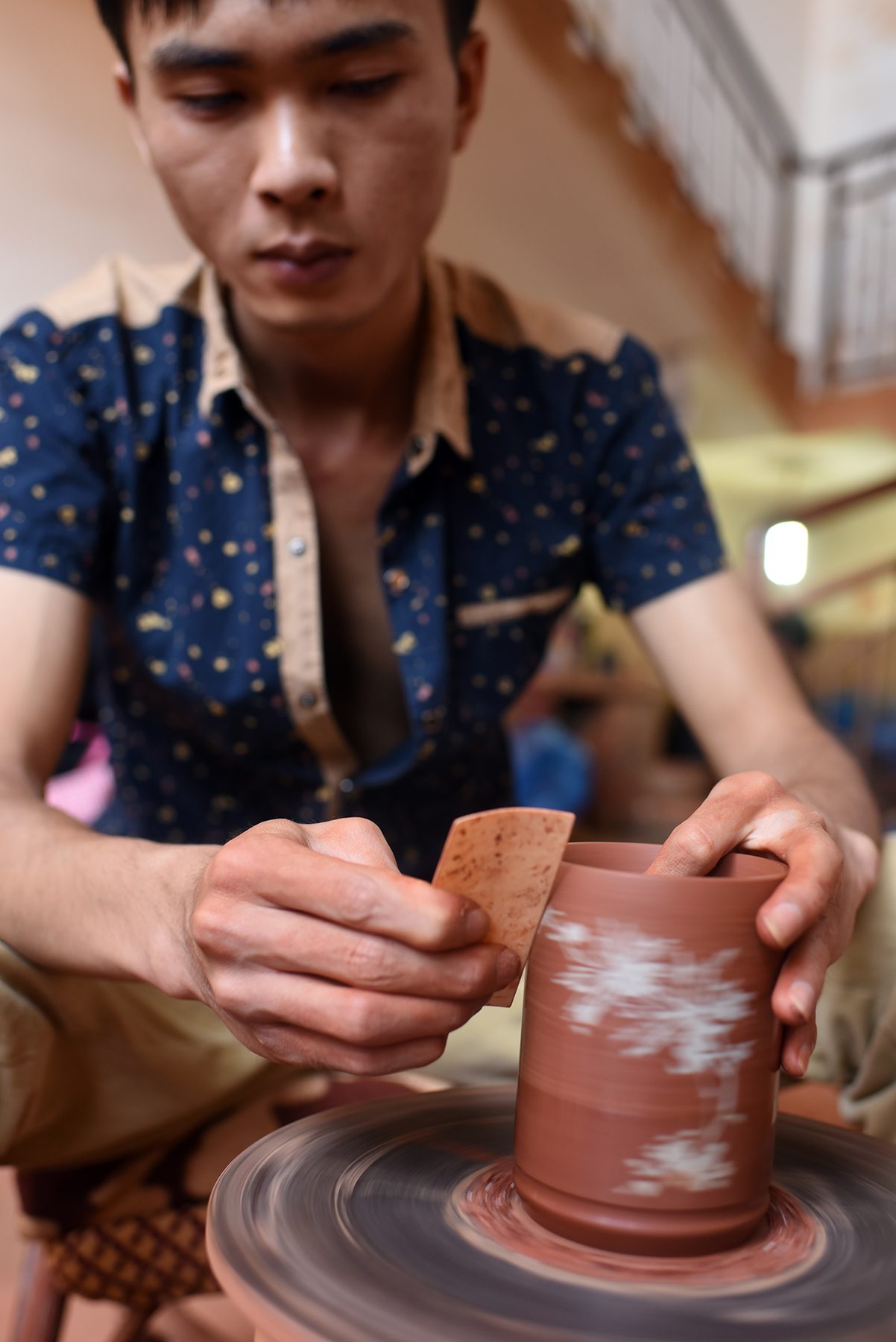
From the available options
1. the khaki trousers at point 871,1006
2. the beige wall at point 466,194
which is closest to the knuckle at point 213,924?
the khaki trousers at point 871,1006

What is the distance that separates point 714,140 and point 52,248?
14.4 feet

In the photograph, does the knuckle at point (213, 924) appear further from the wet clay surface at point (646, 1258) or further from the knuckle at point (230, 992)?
the wet clay surface at point (646, 1258)

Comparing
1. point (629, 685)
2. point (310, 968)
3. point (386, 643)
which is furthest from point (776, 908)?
point (629, 685)

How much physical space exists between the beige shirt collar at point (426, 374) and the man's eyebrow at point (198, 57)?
322 millimetres

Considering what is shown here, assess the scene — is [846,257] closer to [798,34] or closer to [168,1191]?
[798,34]

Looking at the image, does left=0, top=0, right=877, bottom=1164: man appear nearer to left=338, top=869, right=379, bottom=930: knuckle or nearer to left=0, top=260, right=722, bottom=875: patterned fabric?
left=0, top=260, right=722, bottom=875: patterned fabric

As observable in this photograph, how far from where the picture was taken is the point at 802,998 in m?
0.61

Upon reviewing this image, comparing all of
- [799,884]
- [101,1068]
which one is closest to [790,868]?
[799,884]

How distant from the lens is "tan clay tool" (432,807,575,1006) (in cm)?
55

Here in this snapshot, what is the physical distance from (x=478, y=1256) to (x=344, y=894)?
0.22 meters

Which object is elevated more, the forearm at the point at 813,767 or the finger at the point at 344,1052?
the forearm at the point at 813,767

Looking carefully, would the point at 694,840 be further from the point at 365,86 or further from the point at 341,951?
the point at 365,86

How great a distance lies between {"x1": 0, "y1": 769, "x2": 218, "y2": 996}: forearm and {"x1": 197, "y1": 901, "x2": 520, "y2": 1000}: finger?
117mm

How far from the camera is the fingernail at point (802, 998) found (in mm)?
608
